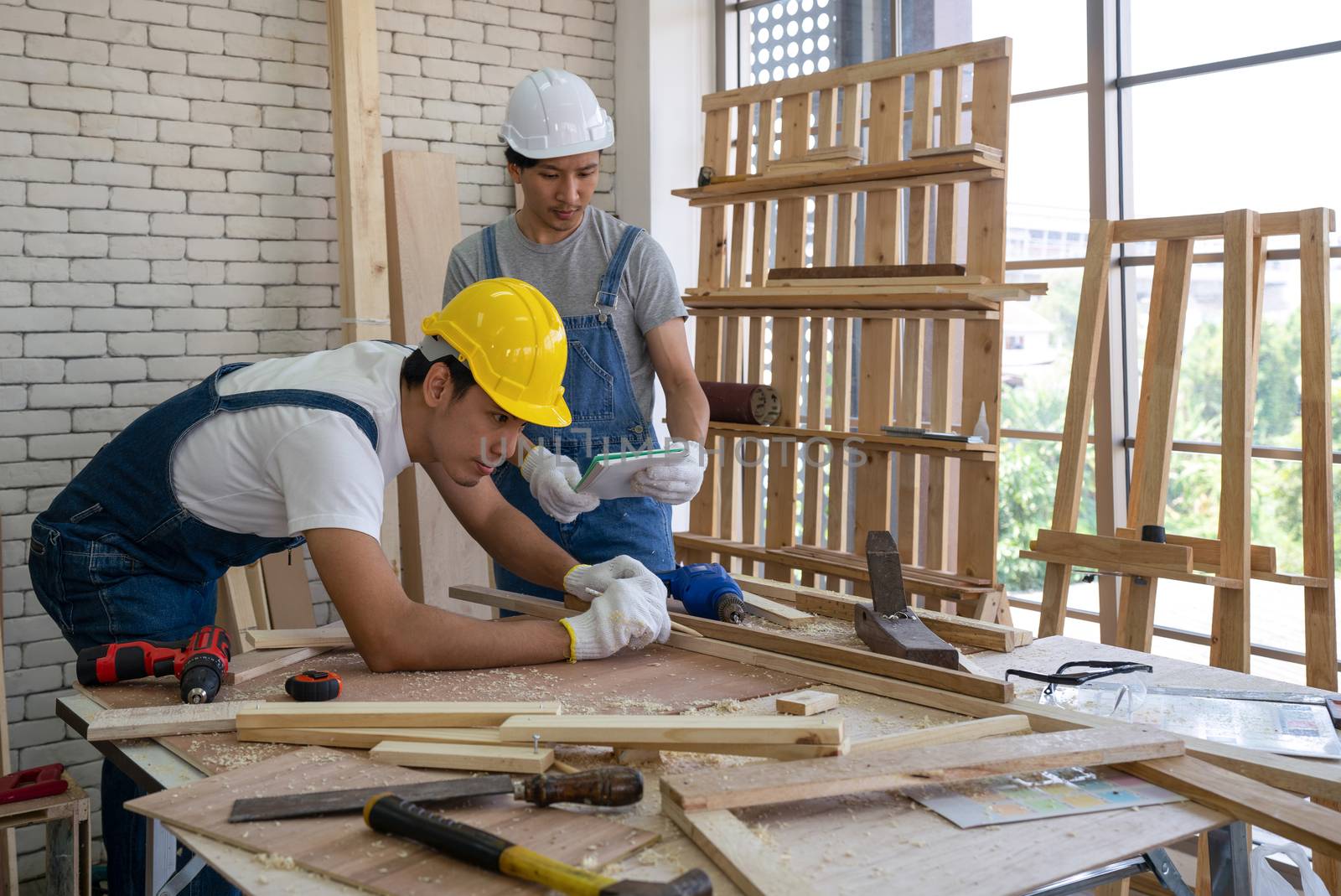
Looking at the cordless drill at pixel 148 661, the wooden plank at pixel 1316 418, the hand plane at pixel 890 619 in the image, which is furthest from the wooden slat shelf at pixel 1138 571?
the cordless drill at pixel 148 661

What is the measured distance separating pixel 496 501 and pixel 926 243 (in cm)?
227

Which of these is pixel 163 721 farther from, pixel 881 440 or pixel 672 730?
pixel 881 440

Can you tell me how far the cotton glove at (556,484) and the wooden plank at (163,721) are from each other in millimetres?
1038

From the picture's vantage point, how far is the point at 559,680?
7.13 feet

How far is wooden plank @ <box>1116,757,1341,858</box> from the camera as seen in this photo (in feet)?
4.83

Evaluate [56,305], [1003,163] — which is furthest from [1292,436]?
[56,305]

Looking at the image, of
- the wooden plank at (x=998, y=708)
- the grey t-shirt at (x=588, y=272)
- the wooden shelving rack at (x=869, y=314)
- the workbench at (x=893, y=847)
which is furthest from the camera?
the wooden shelving rack at (x=869, y=314)

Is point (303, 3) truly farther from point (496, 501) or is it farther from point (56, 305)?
point (496, 501)

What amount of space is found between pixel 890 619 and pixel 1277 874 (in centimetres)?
92

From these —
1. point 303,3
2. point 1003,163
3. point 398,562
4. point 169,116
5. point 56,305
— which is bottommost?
point 398,562

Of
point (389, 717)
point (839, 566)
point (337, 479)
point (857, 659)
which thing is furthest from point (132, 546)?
point (839, 566)

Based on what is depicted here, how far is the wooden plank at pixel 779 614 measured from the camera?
8.47 feet

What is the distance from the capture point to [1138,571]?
3225 millimetres

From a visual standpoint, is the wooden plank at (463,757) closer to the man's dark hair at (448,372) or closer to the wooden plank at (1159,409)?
the man's dark hair at (448,372)
